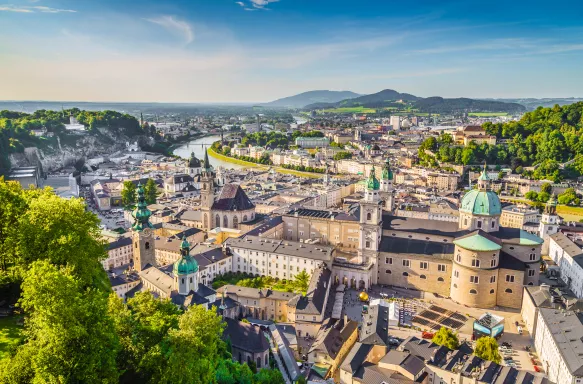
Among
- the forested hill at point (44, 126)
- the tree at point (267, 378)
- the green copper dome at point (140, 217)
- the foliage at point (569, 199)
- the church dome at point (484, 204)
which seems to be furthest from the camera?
the forested hill at point (44, 126)

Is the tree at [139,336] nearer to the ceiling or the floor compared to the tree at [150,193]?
nearer to the ceiling

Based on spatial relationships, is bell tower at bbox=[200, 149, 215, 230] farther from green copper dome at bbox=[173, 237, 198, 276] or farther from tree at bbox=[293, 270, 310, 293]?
green copper dome at bbox=[173, 237, 198, 276]

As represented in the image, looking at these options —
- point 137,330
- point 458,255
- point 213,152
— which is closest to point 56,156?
point 213,152

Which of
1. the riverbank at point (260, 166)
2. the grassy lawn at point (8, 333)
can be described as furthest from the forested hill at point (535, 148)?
the grassy lawn at point (8, 333)

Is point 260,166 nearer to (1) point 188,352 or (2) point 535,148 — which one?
(2) point 535,148

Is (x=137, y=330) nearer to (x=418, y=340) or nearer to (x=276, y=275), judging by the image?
(x=418, y=340)

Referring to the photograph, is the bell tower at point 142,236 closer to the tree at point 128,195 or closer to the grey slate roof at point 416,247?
the grey slate roof at point 416,247

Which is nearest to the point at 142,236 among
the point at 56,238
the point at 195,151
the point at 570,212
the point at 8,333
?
the point at 56,238
